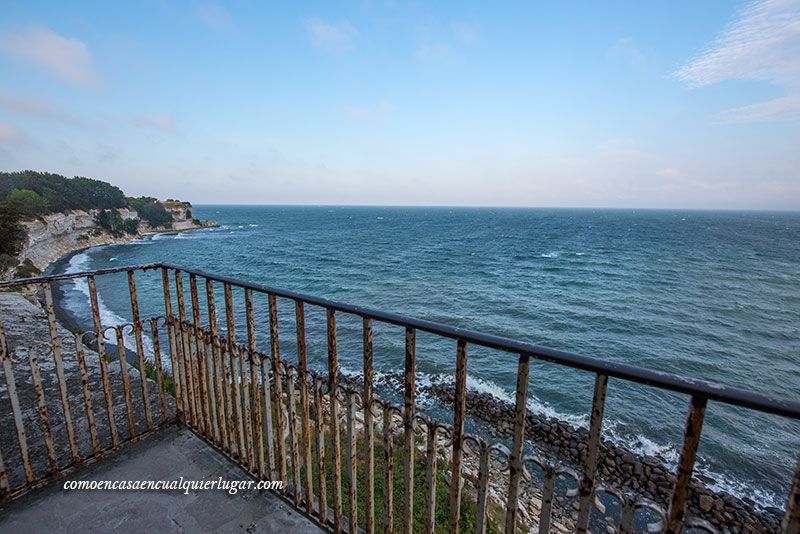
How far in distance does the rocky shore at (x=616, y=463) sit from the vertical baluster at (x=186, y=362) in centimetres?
664

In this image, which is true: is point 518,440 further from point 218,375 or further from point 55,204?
point 55,204

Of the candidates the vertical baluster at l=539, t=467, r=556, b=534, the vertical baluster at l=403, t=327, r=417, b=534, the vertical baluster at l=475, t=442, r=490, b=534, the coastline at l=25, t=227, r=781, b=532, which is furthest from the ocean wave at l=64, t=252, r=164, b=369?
the vertical baluster at l=539, t=467, r=556, b=534

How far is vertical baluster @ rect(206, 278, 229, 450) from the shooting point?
3.23 metres

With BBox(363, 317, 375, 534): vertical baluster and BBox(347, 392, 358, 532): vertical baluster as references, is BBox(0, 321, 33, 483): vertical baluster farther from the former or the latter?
BBox(363, 317, 375, 534): vertical baluster

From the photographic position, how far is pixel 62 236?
47188 mm

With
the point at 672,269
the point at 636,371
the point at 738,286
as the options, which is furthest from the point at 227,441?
the point at 672,269

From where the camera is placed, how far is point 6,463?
3.32 meters

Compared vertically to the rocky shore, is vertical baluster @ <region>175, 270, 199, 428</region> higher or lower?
higher

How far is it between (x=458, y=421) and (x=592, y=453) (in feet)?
1.88

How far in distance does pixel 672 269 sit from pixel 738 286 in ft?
25.2

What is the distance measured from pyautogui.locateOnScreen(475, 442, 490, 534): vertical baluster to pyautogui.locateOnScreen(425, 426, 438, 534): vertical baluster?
23cm

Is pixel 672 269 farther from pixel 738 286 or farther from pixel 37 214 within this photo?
pixel 37 214

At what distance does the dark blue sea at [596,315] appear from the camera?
1265 centimetres

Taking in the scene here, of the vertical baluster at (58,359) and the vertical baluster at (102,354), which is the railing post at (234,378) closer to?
the vertical baluster at (102,354)
